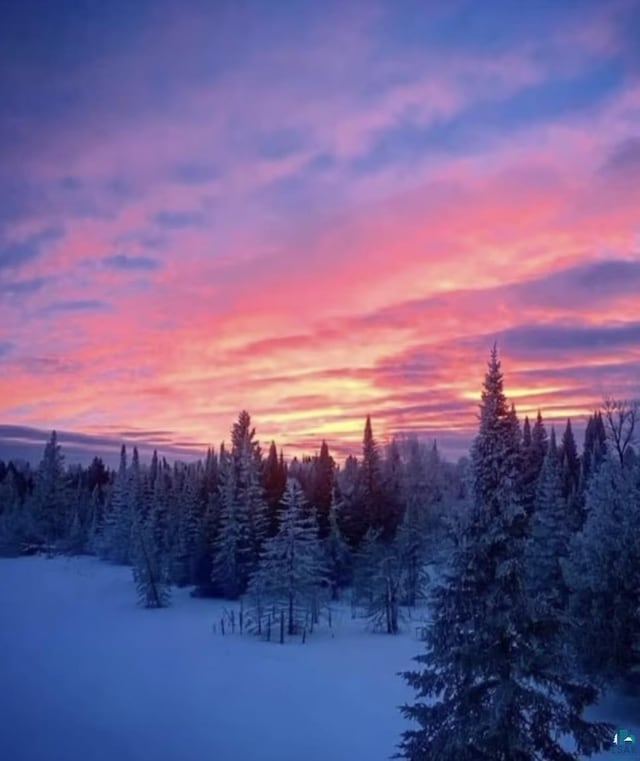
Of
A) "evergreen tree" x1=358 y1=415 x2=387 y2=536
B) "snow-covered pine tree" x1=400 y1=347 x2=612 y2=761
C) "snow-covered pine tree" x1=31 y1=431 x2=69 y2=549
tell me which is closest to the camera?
"snow-covered pine tree" x1=400 y1=347 x2=612 y2=761

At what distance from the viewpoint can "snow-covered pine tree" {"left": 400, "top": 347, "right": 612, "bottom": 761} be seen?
49.3 feet

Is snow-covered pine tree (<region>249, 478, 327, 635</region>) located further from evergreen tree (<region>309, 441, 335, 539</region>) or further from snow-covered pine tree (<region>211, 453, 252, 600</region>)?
evergreen tree (<region>309, 441, 335, 539</region>)

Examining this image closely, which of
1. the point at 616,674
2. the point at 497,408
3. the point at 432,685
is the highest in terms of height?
the point at 497,408

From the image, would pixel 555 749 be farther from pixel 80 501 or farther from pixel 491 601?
pixel 80 501

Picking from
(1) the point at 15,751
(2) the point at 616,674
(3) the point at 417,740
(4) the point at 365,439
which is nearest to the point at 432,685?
(3) the point at 417,740

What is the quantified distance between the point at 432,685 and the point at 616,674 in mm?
12736

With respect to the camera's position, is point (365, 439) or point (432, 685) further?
point (365, 439)

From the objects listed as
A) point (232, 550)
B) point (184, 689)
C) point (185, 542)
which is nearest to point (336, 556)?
point (232, 550)

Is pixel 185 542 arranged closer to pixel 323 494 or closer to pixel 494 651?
pixel 323 494

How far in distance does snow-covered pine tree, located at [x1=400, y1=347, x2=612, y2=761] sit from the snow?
1238cm

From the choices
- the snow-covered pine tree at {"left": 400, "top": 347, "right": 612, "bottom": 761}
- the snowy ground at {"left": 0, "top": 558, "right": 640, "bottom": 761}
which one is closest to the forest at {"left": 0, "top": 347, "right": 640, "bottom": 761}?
the snow-covered pine tree at {"left": 400, "top": 347, "right": 612, "bottom": 761}

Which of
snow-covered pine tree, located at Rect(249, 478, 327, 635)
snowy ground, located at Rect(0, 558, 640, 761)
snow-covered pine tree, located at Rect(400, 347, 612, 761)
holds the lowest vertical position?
snowy ground, located at Rect(0, 558, 640, 761)

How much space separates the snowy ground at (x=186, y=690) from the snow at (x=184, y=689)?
7 centimetres

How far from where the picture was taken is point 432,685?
1595cm
